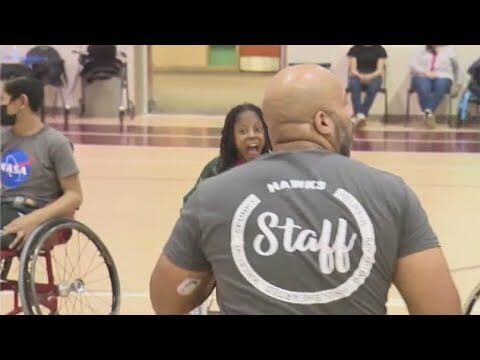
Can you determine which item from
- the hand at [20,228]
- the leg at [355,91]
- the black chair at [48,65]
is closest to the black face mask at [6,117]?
the hand at [20,228]

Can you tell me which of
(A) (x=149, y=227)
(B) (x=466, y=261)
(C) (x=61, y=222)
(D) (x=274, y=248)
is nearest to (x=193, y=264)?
(D) (x=274, y=248)

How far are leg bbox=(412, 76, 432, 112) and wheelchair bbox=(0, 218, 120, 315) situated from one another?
20.9 ft

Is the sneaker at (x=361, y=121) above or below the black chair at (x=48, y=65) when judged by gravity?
below

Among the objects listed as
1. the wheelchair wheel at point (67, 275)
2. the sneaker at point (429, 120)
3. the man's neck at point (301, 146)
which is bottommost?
the wheelchair wheel at point (67, 275)

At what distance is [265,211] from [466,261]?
3.32 meters

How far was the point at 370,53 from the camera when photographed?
991 centimetres

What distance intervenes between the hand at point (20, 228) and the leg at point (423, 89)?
297 inches

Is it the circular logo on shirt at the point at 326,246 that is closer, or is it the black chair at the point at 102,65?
the circular logo on shirt at the point at 326,246

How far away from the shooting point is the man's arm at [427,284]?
5.23 ft

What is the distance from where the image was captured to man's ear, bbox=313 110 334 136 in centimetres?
168

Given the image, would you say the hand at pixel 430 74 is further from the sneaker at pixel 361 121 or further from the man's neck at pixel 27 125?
the man's neck at pixel 27 125

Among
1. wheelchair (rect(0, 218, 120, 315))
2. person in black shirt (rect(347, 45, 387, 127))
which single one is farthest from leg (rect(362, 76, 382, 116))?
wheelchair (rect(0, 218, 120, 315))
